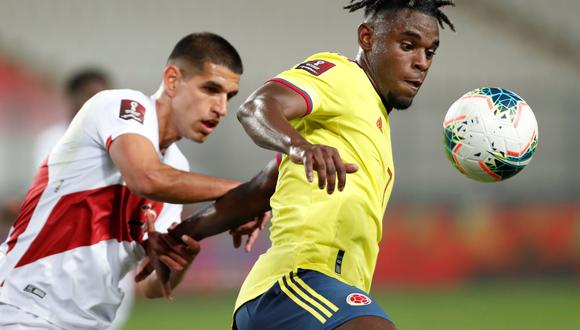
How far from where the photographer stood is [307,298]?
4004 millimetres

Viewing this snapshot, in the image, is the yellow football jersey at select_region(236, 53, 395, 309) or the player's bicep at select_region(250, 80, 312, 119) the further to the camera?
the yellow football jersey at select_region(236, 53, 395, 309)

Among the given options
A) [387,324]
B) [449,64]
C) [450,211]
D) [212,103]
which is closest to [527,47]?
[449,64]

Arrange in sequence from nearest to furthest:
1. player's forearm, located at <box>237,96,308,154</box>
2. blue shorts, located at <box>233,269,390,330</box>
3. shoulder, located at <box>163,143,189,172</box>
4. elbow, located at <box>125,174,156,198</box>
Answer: player's forearm, located at <box>237,96,308,154</box> → blue shorts, located at <box>233,269,390,330</box> → elbow, located at <box>125,174,156,198</box> → shoulder, located at <box>163,143,189,172</box>

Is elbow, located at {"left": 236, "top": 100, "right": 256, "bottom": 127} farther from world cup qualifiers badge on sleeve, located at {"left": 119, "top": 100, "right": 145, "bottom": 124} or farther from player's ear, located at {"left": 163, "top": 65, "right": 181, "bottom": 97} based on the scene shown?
player's ear, located at {"left": 163, "top": 65, "right": 181, "bottom": 97}

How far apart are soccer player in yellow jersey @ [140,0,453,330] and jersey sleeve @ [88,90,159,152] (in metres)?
0.74

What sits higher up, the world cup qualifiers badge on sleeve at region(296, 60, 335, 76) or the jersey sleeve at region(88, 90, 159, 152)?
the world cup qualifiers badge on sleeve at region(296, 60, 335, 76)

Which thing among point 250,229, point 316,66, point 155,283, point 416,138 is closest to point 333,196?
point 316,66

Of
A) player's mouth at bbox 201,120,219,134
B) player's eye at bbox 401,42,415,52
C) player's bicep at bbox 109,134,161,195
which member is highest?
player's eye at bbox 401,42,415,52

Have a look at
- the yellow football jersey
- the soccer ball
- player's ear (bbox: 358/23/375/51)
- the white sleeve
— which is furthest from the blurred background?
player's ear (bbox: 358/23/375/51)

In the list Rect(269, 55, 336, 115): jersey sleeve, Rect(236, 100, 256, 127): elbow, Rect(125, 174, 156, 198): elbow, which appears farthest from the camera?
Rect(125, 174, 156, 198): elbow

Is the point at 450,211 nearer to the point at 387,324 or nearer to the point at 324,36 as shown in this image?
the point at 324,36

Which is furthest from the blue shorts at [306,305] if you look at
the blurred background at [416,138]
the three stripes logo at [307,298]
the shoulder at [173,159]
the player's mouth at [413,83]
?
the blurred background at [416,138]

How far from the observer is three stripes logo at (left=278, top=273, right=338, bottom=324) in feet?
12.8

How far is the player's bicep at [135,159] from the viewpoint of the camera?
176 inches
